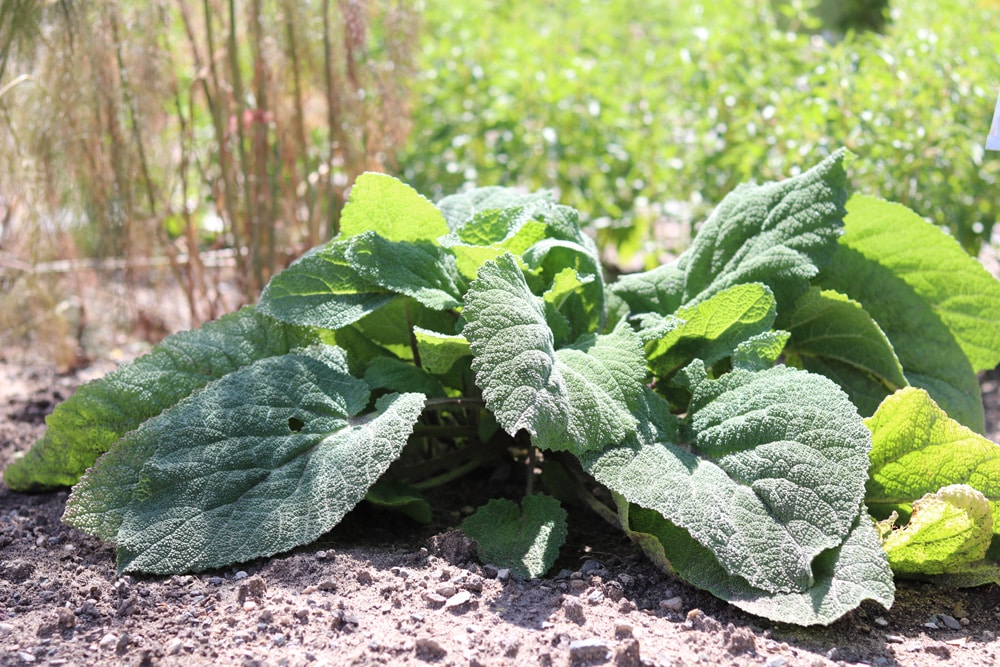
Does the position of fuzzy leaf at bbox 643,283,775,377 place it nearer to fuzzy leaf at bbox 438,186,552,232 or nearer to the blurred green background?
fuzzy leaf at bbox 438,186,552,232

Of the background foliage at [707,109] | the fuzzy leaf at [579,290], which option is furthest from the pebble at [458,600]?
the background foliage at [707,109]

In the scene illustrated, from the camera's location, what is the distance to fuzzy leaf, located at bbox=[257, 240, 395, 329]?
7.19 feet

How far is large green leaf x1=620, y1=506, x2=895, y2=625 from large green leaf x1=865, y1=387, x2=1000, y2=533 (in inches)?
8.2

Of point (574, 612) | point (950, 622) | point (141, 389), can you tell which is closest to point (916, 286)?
point (950, 622)

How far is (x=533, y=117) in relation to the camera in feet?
14.1

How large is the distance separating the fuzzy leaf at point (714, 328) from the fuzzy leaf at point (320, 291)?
0.62 meters

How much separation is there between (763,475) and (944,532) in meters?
0.35

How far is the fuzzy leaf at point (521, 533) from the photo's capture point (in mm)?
1947

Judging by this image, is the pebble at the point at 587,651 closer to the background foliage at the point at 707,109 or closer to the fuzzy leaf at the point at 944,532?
the fuzzy leaf at the point at 944,532

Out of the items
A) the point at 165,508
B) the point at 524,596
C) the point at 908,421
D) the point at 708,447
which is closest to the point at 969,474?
the point at 908,421

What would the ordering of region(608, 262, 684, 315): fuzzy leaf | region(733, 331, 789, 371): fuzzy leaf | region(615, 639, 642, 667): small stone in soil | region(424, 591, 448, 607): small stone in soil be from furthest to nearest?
region(608, 262, 684, 315): fuzzy leaf < region(733, 331, 789, 371): fuzzy leaf < region(424, 591, 448, 607): small stone in soil < region(615, 639, 642, 667): small stone in soil

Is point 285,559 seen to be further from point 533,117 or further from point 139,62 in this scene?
point 533,117

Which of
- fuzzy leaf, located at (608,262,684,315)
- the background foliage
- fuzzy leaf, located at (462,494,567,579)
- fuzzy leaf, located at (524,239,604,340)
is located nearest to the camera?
fuzzy leaf, located at (462,494,567,579)

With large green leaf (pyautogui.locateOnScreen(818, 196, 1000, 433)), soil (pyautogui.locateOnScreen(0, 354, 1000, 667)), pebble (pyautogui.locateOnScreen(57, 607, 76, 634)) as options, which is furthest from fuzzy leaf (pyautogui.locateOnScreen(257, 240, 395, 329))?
large green leaf (pyautogui.locateOnScreen(818, 196, 1000, 433))
